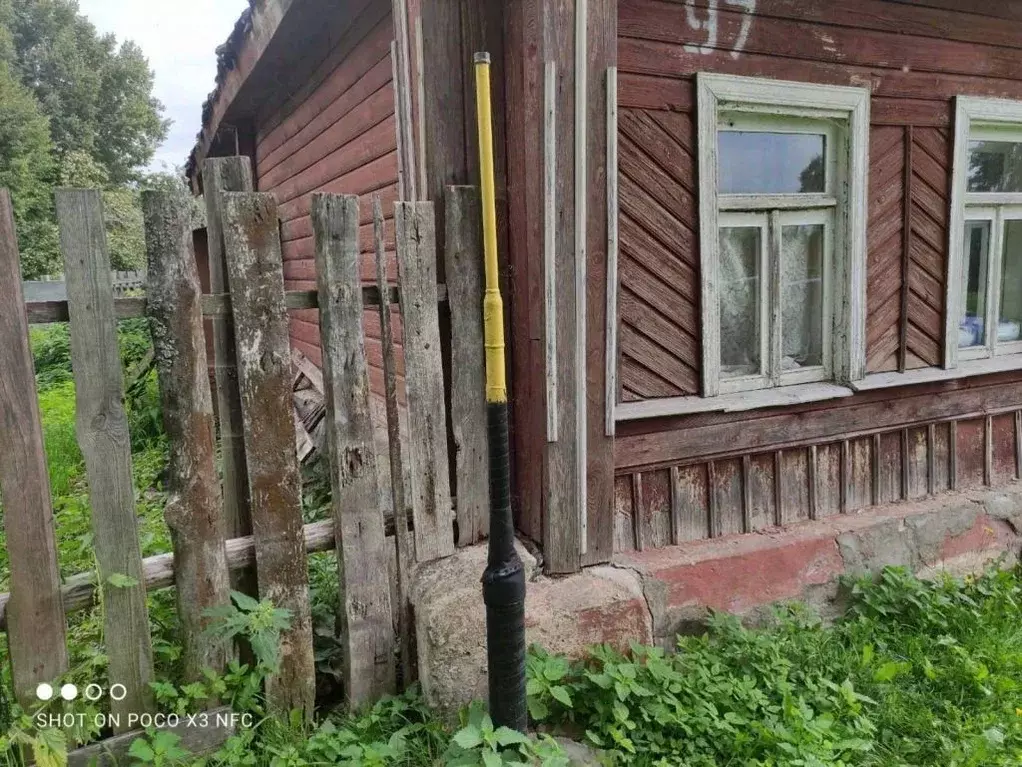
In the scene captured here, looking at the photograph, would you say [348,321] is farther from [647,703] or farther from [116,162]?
[116,162]

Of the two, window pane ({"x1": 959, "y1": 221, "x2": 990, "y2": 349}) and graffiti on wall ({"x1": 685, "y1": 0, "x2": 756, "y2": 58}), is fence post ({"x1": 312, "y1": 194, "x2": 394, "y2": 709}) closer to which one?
graffiti on wall ({"x1": 685, "y1": 0, "x2": 756, "y2": 58})

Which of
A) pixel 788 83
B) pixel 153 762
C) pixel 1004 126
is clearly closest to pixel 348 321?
pixel 153 762

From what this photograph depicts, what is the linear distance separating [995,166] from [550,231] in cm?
309

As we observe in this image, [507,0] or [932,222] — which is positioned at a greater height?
[507,0]

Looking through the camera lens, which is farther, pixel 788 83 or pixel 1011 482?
pixel 1011 482

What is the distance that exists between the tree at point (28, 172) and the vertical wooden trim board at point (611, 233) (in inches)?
973

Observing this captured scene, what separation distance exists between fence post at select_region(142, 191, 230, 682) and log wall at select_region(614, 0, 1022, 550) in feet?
5.17

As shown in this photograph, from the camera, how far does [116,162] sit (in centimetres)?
3388

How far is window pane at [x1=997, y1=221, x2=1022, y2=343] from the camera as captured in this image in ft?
13.2

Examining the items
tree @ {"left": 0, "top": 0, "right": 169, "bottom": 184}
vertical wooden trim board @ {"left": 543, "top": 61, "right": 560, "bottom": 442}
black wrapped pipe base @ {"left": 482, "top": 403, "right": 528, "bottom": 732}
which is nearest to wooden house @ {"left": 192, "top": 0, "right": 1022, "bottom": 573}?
vertical wooden trim board @ {"left": 543, "top": 61, "right": 560, "bottom": 442}

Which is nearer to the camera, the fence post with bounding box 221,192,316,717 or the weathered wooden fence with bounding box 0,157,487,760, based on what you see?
the weathered wooden fence with bounding box 0,157,487,760

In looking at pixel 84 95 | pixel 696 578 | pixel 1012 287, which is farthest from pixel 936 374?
pixel 84 95

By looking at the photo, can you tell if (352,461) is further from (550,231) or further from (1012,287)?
(1012,287)

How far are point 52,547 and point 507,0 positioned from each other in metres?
2.30
